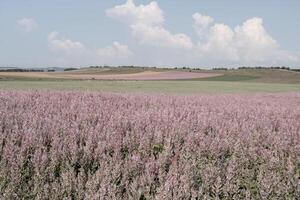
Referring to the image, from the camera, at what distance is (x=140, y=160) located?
371 cm

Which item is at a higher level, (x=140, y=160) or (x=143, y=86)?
(x=140, y=160)

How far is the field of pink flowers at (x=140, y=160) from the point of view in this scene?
120 inches

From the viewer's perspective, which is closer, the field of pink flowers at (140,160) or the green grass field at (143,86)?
the field of pink flowers at (140,160)

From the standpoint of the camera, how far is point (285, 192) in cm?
327

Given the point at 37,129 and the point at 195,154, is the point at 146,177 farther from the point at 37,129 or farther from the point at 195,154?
the point at 37,129

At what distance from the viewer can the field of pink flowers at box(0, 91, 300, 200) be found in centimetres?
304

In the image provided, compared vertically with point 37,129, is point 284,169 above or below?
below

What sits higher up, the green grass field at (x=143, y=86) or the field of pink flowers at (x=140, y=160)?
the field of pink flowers at (x=140, y=160)

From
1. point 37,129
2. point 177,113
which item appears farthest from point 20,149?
point 177,113

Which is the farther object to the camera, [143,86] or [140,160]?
[143,86]

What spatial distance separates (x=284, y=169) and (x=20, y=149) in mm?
2778

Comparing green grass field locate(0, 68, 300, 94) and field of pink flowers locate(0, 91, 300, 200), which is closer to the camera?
field of pink flowers locate(0, 91, 300, 200)

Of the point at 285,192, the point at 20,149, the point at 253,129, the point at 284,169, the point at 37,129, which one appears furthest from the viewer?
the point at 253,129

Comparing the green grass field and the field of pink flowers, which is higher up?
the field of pink flowers
